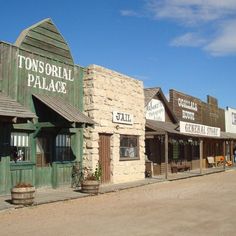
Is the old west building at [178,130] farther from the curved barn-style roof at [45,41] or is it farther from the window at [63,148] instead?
the curved barn-style roof at [45,41]

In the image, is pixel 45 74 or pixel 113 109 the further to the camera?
pixel 113 109

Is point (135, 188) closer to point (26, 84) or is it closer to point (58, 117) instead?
point (58, 117)

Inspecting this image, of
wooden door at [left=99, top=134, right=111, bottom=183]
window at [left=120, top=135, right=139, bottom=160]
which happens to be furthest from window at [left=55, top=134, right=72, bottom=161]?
window at [left=120, top=135, right=139, bottom=160]

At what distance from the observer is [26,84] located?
15688 millimetres

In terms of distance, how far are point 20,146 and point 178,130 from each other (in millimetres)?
13369

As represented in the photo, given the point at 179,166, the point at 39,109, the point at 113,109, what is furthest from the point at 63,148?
the point at 179,166

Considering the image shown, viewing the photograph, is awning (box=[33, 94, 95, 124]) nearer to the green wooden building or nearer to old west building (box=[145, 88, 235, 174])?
the green wooden building

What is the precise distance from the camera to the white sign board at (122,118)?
20275mm

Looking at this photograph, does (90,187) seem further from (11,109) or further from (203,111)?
(203,111)

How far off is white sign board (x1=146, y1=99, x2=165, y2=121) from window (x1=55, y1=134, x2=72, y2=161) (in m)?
9.03

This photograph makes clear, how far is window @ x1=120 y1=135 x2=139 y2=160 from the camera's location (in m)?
21.2

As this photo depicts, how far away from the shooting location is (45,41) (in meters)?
17.0

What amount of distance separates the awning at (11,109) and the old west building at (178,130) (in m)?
10.6

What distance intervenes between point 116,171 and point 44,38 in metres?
7.00
